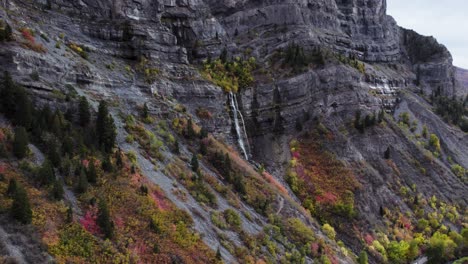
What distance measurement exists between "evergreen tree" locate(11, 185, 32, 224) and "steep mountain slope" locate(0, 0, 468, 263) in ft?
2.65

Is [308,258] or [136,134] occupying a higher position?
[136,134]

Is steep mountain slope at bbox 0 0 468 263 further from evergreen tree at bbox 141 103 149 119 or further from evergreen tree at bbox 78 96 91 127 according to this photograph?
evergreen tree at bbox 78 96 91 127

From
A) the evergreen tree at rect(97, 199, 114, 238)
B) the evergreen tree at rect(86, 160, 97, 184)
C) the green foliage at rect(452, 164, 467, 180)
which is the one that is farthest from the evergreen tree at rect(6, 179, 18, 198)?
the green foliage at rect(452, 164, 467, 180)

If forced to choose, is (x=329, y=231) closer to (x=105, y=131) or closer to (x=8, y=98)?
(x=105, y=131)

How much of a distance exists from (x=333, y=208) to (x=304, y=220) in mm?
8217

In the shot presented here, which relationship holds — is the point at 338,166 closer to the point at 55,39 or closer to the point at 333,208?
the point at 333,208

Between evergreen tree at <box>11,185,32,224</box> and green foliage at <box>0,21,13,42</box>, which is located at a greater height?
green foliage at <box>0,21,13,42</box>

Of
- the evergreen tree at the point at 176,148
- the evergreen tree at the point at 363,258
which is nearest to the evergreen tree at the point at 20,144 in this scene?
the evergreen tree at the point at 176,148

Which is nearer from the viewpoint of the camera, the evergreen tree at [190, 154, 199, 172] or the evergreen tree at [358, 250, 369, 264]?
the evergreen tree at [190, 154, 199, 172]

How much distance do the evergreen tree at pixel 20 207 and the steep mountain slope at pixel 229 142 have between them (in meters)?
0.81

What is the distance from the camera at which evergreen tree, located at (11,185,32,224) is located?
71.8 ft

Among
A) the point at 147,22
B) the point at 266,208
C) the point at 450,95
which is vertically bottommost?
the point at 266,208

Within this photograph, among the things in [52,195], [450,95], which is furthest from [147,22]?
[450,95]

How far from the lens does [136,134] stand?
4134 centimetres
